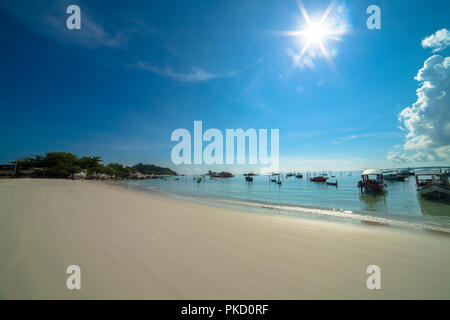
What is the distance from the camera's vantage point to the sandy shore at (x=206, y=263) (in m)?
2.16

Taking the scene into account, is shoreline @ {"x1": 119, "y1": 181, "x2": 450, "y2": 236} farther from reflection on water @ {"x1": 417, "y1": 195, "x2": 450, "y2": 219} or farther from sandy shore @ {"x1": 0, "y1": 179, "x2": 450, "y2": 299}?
reflection on water @ {"x1": 417, "y1": 195, "x2": 450, "y2": 219}

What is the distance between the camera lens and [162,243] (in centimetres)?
371

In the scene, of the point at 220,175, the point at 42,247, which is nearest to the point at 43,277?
the point at 42,247

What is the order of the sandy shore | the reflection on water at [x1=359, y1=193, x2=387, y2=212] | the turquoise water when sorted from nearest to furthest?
the sandy shore < the turquoise water < the reflection on water at [x1=359, y1=193, x2=387, y2=212]

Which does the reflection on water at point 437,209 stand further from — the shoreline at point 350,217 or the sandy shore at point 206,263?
the sandy shore at point 206,263

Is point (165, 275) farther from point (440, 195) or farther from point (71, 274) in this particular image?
point (440, 195)

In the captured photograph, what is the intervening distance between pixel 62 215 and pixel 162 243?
4.55m

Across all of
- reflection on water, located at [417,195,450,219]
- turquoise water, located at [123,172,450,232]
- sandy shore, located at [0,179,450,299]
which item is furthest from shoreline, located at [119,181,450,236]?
reflection on water, located at [417,195,450,219]

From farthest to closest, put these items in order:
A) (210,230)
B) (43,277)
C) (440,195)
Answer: (440,195) < (210,230) < (43,277)

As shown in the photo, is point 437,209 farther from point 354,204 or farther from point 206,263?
point 206,263

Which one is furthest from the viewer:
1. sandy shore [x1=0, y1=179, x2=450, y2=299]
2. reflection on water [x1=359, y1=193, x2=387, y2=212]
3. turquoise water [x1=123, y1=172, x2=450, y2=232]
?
reflection on water [x1=359, y1=193, x2=387, y2=212]

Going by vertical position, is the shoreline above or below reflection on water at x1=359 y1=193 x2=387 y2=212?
above

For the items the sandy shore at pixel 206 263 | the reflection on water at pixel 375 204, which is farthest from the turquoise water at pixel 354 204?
the sandy shore at pixel 206 263

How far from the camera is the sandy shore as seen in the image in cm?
216
